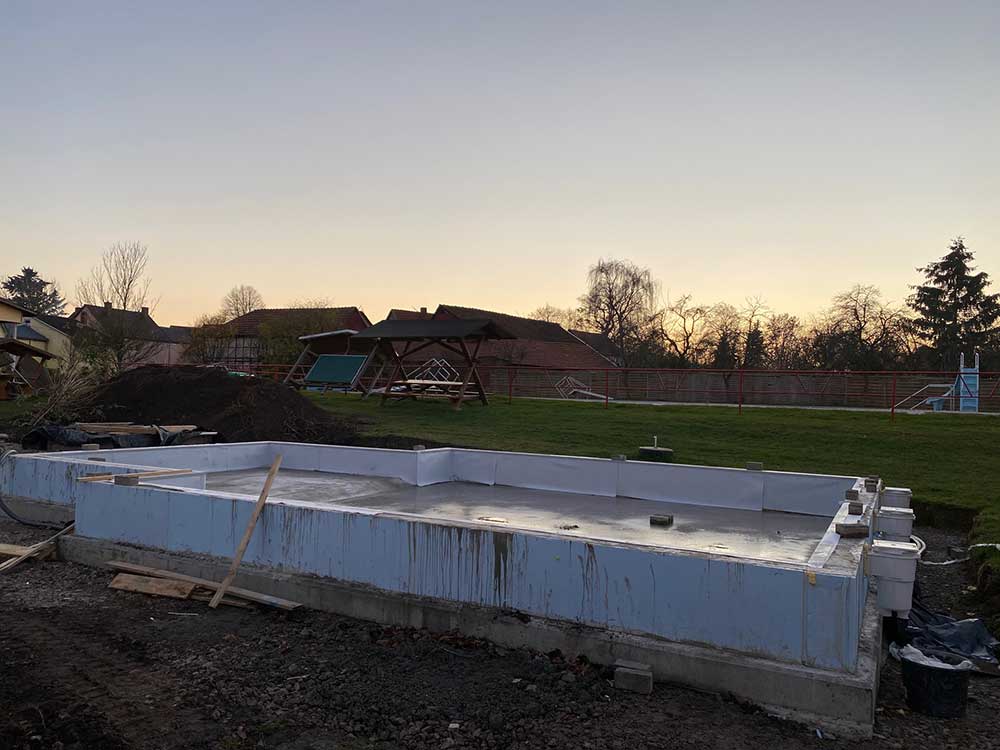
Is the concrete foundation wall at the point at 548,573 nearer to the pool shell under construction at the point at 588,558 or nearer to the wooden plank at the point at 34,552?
the pool shell under construction at the point at 588,558

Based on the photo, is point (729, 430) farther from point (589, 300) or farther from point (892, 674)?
point (589, 300)

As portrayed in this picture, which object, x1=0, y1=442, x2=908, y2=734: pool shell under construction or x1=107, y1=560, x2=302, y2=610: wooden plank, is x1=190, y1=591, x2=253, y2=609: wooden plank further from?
x1=0, y1=442, x2=908, y2=734: pool shell under construction

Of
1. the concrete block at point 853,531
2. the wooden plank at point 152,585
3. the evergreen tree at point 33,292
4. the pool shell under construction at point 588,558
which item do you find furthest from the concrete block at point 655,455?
the evergreen tree at point 33,292

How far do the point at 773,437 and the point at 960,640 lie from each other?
1085 centimetres

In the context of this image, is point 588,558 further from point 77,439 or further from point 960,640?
point 77,439

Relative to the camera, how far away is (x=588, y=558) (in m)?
5.05

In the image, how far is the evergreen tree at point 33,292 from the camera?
89.3 meters

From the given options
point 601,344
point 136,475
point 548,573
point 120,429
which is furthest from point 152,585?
point 601,344

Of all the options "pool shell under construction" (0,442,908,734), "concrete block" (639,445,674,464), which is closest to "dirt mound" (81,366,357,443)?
"concrete block" (639,445,674,464)

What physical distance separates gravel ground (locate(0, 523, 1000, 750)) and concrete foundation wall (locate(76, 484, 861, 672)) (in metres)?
0.37

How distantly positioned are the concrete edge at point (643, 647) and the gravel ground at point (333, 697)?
10 centimetres

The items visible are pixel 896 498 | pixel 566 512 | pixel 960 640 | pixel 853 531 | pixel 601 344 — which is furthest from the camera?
pixel 601 344

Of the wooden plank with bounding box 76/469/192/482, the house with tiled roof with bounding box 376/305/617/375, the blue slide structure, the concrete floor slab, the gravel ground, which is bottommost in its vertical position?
the gravel ground

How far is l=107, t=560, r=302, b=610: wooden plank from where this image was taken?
6.00 m
